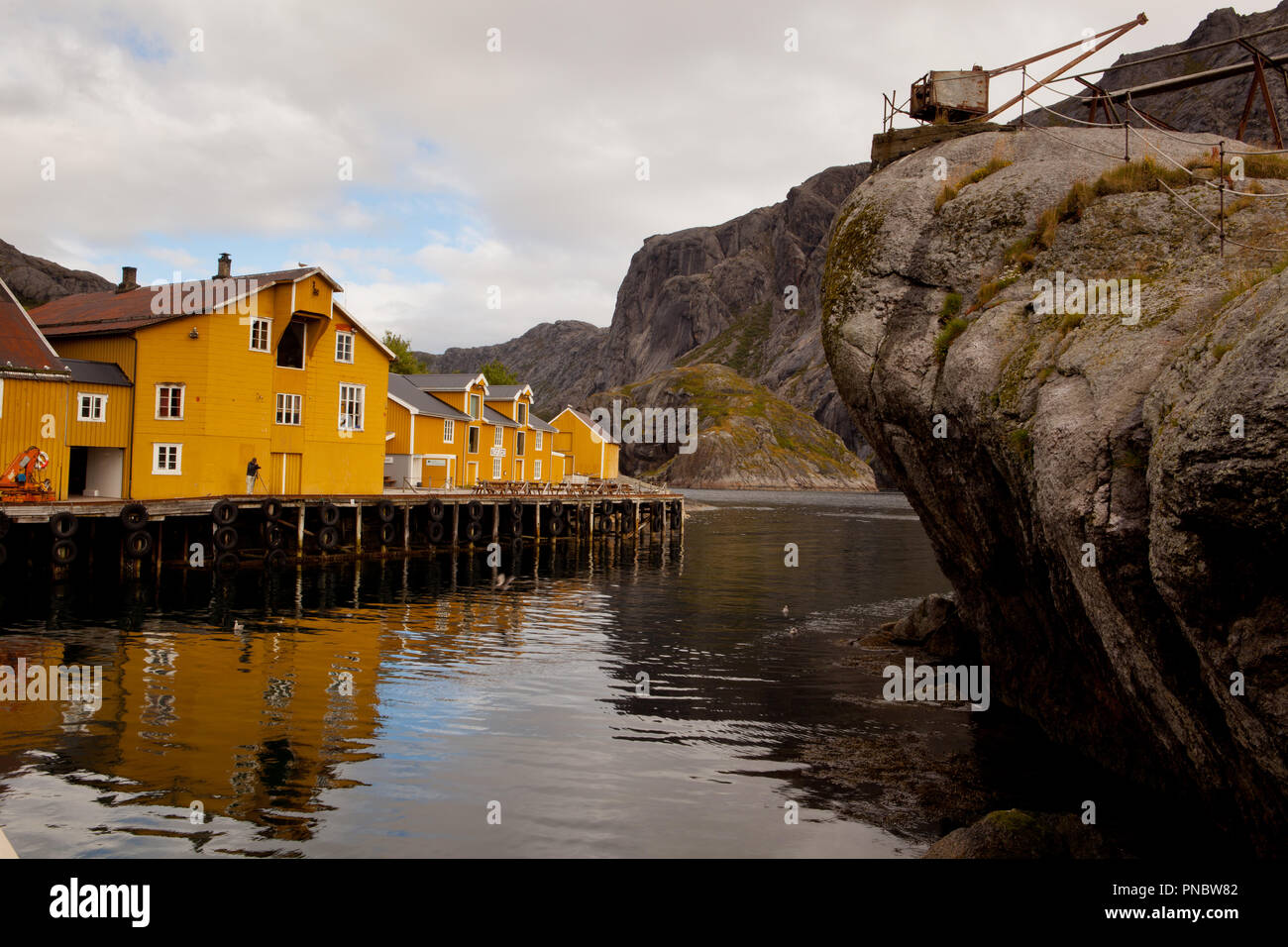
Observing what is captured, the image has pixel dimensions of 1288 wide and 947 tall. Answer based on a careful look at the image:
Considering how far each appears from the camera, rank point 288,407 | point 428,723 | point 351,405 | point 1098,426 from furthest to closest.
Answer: point 351,405
point 288,407
point 428,723
point 1098,426

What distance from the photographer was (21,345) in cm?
3331

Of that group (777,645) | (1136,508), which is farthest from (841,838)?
(777,645)

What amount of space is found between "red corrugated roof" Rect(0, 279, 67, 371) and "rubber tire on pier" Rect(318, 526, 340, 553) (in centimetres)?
1230

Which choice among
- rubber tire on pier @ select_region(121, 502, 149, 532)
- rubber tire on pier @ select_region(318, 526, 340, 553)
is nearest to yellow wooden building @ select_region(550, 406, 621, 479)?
rubber tire on pier @ select_region(318, 526, 340, 553)

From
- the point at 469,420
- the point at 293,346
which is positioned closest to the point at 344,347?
the point at 293,346

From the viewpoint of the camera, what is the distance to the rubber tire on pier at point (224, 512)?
36.5 metres

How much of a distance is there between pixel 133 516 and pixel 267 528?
625 cm

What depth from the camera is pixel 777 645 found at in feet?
83.2

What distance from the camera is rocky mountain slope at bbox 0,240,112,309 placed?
387 ft

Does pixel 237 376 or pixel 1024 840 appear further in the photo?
pixel 237 376

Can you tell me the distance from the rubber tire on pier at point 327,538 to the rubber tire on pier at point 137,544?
27.0 ft

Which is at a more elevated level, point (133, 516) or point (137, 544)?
point (133, 516)

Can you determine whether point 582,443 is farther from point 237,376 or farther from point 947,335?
point 947,335
